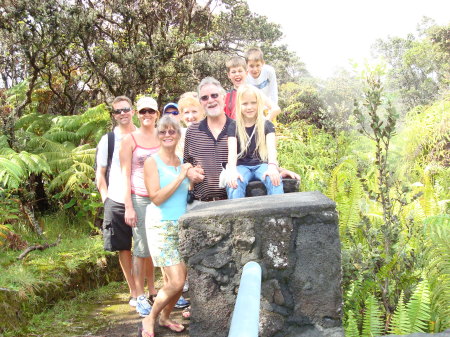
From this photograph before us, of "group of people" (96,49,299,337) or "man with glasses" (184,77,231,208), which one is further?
"man with glasses" (184,77,231,208)

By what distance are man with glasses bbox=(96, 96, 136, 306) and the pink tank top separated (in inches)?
6.9

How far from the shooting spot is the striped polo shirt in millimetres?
3678

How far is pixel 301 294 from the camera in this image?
2.74 meters

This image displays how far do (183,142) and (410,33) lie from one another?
5029cm

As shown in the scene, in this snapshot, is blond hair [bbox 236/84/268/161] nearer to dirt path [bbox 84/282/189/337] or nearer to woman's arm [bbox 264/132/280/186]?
woman's arm [bbox 264/132/280/186]

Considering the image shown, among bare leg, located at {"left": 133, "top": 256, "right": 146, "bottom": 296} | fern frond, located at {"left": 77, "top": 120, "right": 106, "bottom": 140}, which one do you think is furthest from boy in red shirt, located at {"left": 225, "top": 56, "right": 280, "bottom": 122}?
fern frond, located at {"left": 77, "top": 120, "right": 106, "bottom": 140}

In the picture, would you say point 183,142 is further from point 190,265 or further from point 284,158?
point 284,158

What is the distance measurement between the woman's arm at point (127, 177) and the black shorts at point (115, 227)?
0.69ft

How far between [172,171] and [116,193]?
831mm

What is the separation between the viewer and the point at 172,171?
142 inches

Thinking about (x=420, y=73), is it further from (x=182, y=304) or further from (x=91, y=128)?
(x=182, y=304)

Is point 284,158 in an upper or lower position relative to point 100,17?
lower

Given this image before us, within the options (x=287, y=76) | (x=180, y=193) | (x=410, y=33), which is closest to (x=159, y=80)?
(x=180, y=193)

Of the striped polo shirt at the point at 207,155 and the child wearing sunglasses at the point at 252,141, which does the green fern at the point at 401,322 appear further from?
the striped polo shirt at the point at 207,155
